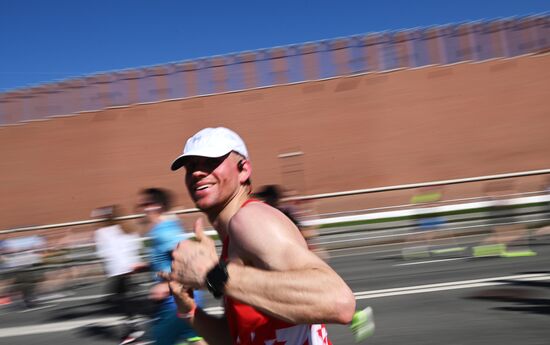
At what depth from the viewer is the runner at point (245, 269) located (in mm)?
1988

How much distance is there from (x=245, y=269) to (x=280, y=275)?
135mm

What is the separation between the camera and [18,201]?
1257 inches

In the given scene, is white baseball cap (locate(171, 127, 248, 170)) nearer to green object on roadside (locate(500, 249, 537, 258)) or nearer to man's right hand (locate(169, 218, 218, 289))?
man's right hand (locate(169, 218, 218, 289))

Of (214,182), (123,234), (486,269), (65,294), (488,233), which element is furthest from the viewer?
(488,233)

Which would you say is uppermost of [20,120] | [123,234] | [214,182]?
[20,120]

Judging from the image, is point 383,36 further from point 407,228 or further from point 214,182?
point 214,182

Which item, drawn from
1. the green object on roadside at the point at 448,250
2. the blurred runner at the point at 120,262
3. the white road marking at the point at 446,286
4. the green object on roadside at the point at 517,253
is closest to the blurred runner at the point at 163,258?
the blurred runner at the point at 120,262

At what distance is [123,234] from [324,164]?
23489 mm

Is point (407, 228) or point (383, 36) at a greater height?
point (383, 36)

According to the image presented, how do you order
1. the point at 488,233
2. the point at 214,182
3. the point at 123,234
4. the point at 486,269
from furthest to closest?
the point at 488,233
the point at 486,269
the point at 123,234
the point at 214,182

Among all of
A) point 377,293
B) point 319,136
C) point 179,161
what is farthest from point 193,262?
point 319,136

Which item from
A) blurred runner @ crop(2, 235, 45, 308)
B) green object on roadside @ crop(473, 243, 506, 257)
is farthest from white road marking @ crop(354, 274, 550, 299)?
blurred runner @ crop(2, 235, 45, 308)

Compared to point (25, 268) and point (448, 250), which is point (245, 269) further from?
point (448, 250)

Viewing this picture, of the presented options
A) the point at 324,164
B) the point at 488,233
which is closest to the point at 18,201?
the point at 324,164
